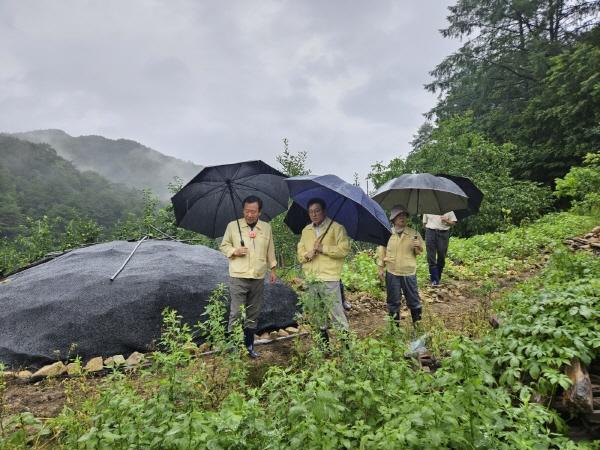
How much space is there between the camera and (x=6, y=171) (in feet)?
222

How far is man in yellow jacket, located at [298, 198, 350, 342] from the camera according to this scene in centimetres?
413

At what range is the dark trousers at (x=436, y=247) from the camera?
7277 mm

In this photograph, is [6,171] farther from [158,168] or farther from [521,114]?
[158,168]

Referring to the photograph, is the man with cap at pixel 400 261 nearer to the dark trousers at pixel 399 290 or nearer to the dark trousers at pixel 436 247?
the dark trousers at pixel 399 290

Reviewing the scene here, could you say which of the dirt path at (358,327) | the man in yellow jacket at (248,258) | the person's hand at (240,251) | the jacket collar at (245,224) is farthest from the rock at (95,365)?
the jacket collar at (245,224)

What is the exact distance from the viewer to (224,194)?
4.70 metres

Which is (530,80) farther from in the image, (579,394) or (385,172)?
(579,394)

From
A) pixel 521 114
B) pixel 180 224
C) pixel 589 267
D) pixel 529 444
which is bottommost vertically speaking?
pixel 529 444

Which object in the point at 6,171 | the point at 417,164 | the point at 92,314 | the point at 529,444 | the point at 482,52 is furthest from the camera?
the point at 6,171

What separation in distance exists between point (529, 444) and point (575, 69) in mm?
19338

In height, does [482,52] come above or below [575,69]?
above

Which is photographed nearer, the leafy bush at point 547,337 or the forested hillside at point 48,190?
the leafy bush at point 547,337

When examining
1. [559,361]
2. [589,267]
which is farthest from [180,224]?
[589,267]

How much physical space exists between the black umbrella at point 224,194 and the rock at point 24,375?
2449 mm
